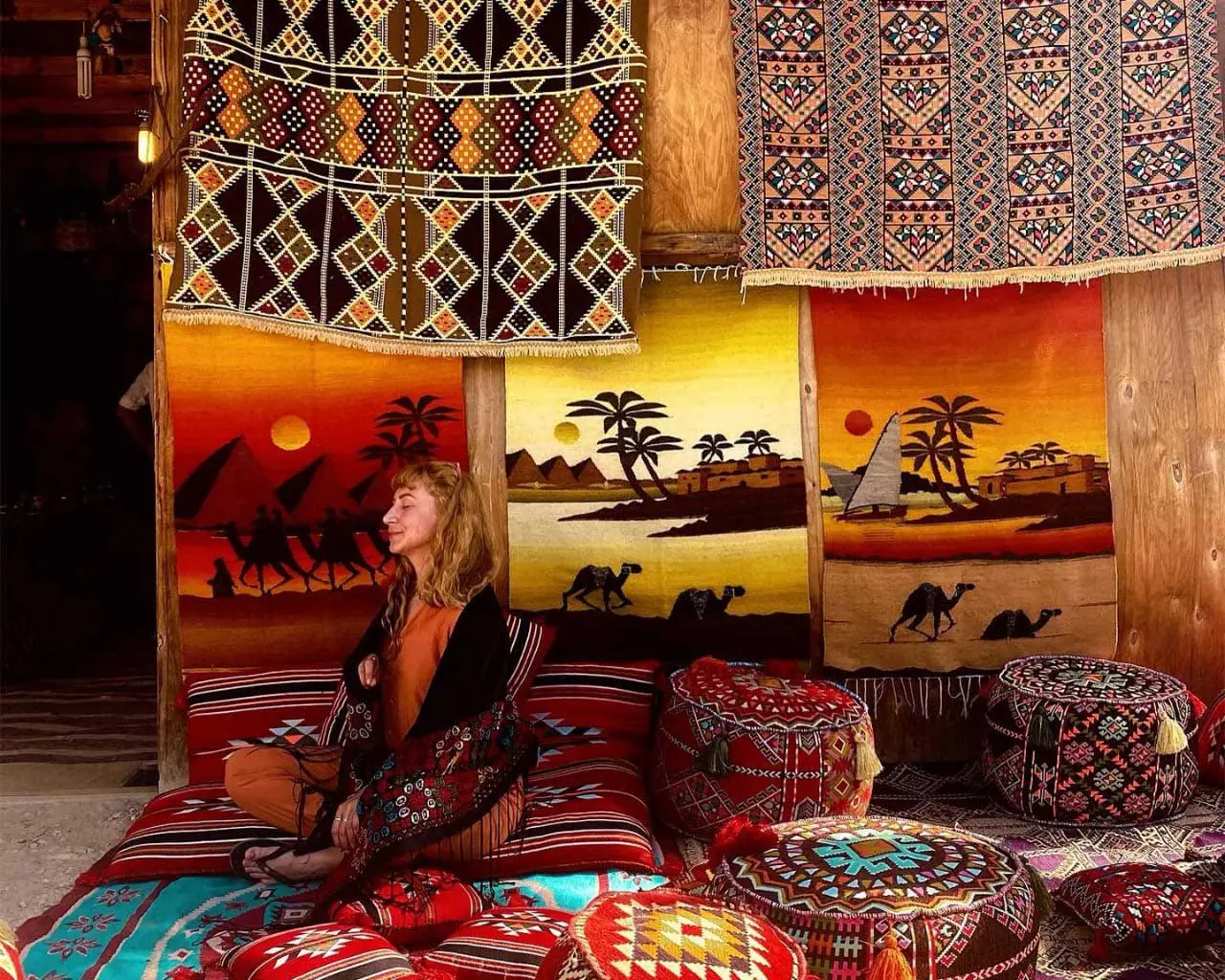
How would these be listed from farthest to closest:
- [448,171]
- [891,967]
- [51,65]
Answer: [51,65] < [448,171] < [891,967]

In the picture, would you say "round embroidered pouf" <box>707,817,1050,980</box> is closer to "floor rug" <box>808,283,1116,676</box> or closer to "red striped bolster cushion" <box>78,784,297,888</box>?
"red striped bolster cushion" <box>78,784,297,888</box>

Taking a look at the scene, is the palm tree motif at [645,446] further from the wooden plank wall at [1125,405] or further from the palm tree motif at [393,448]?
the palm tree motif at [393,448]

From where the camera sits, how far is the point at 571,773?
11.8 ft

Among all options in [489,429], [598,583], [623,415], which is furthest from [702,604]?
[489,429]

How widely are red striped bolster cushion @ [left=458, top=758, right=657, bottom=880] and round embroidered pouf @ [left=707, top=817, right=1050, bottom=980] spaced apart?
0.65 metres

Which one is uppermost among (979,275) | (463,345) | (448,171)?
(448,171)

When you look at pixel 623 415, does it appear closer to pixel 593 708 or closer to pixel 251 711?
pixel 593 708

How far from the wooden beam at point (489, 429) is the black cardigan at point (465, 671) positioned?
1032 mm

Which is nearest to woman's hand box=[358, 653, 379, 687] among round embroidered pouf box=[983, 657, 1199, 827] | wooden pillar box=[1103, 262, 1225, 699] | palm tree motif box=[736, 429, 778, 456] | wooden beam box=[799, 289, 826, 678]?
palm tree motif box=[736, 429, 778, 456]

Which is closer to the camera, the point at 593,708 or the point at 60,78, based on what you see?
the point at 593,708

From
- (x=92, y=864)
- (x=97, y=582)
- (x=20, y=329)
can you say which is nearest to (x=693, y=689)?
(x=92, y=864)

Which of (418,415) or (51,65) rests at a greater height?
(51,65)

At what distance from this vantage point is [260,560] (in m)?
3.96

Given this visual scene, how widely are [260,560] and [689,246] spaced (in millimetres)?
1791
